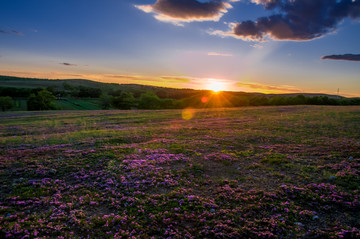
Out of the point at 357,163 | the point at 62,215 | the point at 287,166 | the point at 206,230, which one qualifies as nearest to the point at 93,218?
the point at 62,215

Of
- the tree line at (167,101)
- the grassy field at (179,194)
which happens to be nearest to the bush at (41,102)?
the tree line at (167,101)

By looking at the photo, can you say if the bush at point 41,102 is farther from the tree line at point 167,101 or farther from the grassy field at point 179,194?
the grassy field at point 179,194

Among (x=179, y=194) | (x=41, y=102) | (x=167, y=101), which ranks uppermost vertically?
(x=167, y=101)

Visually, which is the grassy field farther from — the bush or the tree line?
the bush

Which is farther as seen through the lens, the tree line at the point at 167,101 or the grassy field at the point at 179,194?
the tree line at the point at 167,101

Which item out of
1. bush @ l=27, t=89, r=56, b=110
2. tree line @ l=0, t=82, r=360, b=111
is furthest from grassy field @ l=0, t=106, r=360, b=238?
bush @ l=27, t=89, r=56, b=110

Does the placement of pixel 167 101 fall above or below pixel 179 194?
above

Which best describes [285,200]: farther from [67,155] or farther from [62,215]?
[67,155]

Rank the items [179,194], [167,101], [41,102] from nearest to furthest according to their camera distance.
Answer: [179,194] → [41,102] → [167,101]

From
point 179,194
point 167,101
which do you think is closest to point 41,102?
point 167,101

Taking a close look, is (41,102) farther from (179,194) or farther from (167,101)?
(179,194)

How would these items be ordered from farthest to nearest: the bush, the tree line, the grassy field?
the tree line < the bush < the grassy field

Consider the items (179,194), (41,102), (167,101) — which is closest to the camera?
(179,194)

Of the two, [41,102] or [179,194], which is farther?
[41,102]
